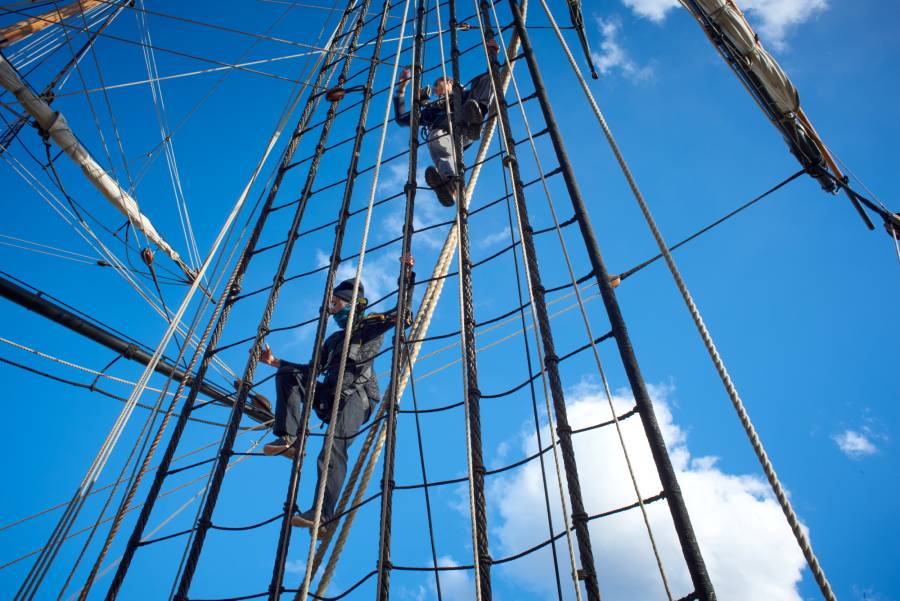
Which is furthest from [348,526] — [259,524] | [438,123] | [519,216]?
[438,123]

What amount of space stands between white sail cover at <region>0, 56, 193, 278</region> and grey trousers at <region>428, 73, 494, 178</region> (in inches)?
179

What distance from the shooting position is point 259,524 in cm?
274

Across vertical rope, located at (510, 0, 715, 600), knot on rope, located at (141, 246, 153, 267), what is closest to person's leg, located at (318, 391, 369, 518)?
vertical rope, located at (510, 0, 715, 600)

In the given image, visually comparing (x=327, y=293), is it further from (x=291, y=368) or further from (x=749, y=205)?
(x=749, y=205)

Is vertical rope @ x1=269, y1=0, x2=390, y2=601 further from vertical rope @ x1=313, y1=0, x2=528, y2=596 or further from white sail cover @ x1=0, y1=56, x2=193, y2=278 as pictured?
white sail cover @ x1=0, y1=56, x2=193, y2=278

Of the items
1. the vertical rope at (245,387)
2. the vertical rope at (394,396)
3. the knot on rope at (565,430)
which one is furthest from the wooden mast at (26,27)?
the knot on rope at (565,430)

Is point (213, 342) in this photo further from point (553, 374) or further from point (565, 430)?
point (565, 430)

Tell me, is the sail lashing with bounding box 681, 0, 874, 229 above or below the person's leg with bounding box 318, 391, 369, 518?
above

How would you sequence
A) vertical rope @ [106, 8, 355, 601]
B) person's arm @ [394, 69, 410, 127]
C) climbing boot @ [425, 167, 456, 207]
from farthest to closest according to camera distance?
person's arm @ [394, 69, 410, 127]
climbing boot @ [425, 167, 456, 207]
vertical rope @ [106, 8, 355, 601]

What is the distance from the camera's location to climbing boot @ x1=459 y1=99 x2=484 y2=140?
181 inches

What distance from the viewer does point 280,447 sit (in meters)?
3.45

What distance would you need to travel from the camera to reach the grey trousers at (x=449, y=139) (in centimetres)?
448

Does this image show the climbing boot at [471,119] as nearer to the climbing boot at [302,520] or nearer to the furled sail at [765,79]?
the furled sail at [765,79]

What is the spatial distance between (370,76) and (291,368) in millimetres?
3186
